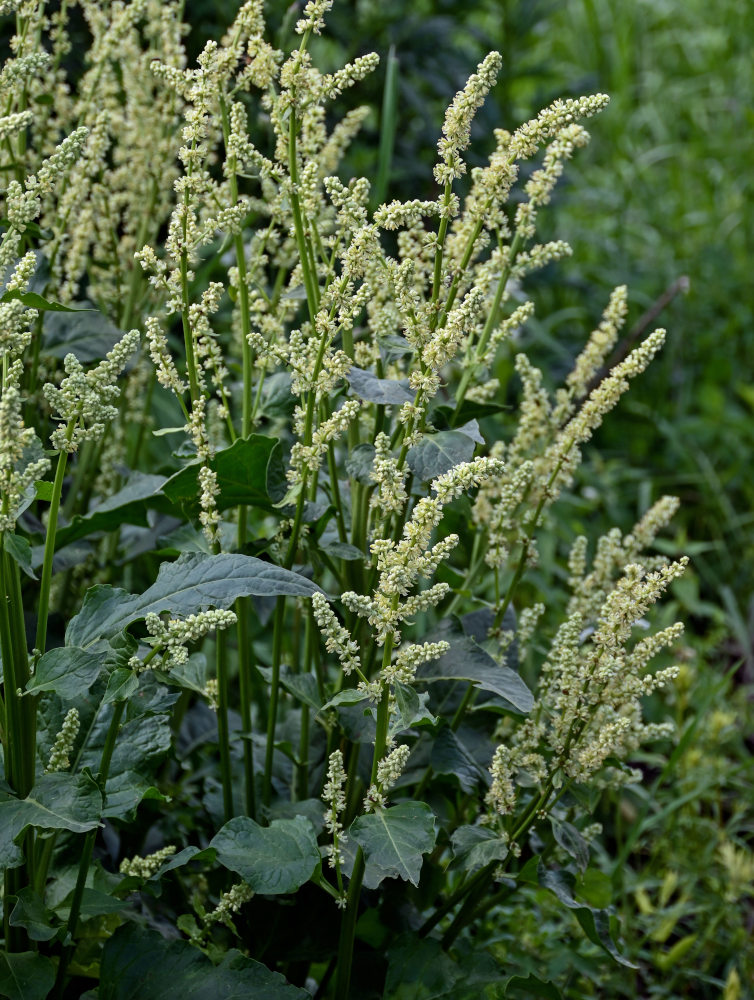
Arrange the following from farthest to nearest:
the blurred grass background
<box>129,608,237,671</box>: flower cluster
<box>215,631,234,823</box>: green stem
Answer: the blurred grass background < <box>215,631,234,823</box>: green stem < <box>129,608,237,671</box>: flower cluster

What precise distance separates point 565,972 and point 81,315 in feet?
5.68

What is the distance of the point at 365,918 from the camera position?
189 cm

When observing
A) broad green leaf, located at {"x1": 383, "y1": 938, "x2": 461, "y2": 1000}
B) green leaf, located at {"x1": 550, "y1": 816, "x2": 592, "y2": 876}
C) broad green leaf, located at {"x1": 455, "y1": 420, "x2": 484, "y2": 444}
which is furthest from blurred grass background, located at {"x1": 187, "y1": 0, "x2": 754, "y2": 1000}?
broad green leaf, located at {"x1": 455, "y1": 420, "x2": 484, "y2": 444}

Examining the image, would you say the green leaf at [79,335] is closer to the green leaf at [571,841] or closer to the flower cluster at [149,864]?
the flower cluster at [149,864]

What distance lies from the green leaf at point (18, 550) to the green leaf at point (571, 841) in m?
0.89

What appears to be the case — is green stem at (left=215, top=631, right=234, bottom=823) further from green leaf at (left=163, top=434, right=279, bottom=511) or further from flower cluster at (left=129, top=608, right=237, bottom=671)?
flower cluster at (left=129, top=608, right=237, bottom=671)

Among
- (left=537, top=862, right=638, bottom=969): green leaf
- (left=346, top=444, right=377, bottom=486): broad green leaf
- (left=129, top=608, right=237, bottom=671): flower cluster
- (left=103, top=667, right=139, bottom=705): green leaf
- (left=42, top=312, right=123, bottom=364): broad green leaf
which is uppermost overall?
(left=42, top=312, right=123, bottom=364): broad green leaf

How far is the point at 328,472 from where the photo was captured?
2012 mm

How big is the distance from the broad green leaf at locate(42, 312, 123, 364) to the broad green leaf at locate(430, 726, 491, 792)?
968 millimetres

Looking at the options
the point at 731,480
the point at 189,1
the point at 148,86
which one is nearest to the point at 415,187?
the point at 189,1

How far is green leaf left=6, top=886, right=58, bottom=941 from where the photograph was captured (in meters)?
1.49

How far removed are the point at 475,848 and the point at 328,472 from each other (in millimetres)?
700

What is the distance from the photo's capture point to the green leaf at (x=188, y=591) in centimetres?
144

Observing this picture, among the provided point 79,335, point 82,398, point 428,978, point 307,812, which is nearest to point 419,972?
point 428,978
